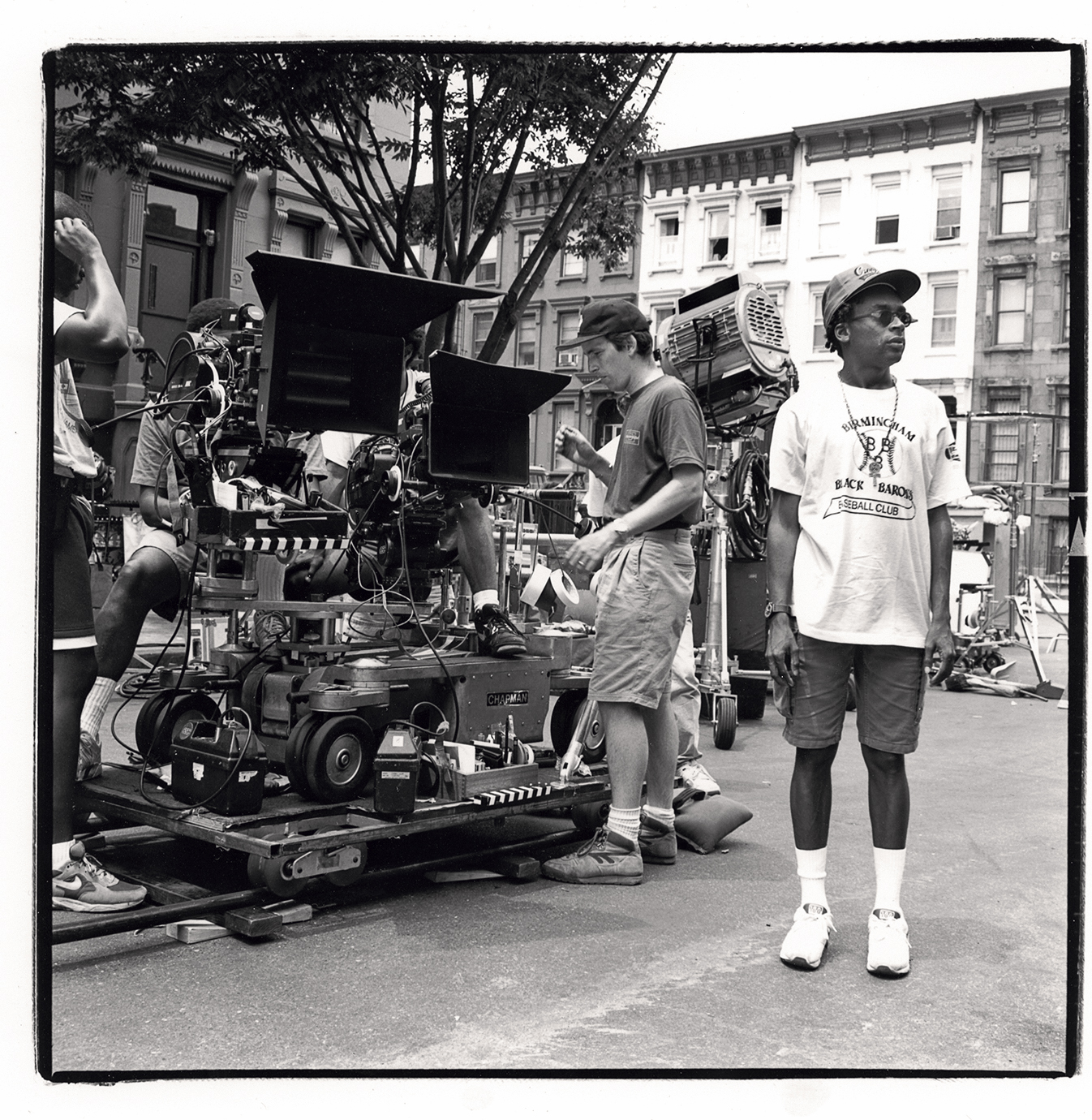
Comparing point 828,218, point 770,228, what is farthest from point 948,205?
point 770,228

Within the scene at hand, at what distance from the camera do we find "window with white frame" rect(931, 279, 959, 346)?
81.1ft

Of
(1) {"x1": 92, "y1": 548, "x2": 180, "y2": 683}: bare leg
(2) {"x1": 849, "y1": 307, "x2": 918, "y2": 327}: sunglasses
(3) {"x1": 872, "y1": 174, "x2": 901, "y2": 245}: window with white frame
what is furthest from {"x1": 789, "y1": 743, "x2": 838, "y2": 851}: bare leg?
(3) {"x1": 872, "y1": 174, "x2": 901, "y2": 245}: window with white frame

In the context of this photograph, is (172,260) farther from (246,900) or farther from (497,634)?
(246,900)

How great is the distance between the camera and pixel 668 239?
1705 centimetres

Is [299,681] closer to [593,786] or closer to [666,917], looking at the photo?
[593,786]

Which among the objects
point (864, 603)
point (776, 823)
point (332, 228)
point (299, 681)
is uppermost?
point (332, 228)

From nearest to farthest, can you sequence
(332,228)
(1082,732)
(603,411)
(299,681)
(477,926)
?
(1082,732) → (477,926) → (299,681) → (603,411) → (332,228)

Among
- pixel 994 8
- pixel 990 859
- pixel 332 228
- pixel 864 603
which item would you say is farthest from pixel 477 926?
pixel 332 228

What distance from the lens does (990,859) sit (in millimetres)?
5359

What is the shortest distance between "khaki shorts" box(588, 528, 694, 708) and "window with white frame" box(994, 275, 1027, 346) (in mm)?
6119

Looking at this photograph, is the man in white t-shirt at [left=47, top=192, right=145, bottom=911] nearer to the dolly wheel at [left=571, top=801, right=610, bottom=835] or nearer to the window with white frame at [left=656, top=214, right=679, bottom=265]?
the dolly wheel at [left=571, top=801, right=610, bottom=835]

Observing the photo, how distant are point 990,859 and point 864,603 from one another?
2195 mm

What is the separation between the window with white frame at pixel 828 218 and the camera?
36.4 ft

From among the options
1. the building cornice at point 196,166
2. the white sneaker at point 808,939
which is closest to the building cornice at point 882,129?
the white sneaker at point 808,939
